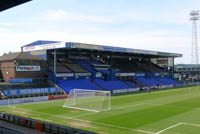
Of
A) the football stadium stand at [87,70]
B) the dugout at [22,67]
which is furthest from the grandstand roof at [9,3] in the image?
the dugout at [22,67]

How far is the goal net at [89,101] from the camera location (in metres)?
27.5

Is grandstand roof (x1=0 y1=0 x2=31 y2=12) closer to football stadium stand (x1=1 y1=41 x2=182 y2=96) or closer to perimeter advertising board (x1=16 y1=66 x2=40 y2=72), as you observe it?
football stadium stand (x1=1 y1=41 x2=182 y2=96)

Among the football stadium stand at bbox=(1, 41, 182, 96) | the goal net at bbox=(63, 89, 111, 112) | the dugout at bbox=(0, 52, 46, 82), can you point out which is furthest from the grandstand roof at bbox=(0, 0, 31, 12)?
the dugout at bbox=(0, 52, 46, 82)

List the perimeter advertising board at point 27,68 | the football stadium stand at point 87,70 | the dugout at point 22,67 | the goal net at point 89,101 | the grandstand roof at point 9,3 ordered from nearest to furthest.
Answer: the grandstand roof at point 9,3 → the goal net at point 89,101 → the football stadium stand at point 87,70 → the dugout at point 22,67 → the perimeter advertising board at point 27,68

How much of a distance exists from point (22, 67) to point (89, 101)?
65.6 feet

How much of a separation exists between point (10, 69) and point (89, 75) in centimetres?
1852

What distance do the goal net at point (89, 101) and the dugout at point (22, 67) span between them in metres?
15.6

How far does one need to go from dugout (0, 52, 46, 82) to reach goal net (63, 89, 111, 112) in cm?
1556

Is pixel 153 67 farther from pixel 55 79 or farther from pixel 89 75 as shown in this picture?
pixel 55 79

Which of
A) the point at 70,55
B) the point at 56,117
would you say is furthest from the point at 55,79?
the point at 56,117

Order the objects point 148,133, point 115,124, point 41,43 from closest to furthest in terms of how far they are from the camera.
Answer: point 148,133 → point 115,124 → point 41,43

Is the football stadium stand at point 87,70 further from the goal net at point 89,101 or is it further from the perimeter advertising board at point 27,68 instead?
the goal net at point 89,101

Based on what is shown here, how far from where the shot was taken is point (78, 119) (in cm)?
2145

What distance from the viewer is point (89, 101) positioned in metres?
30.7
